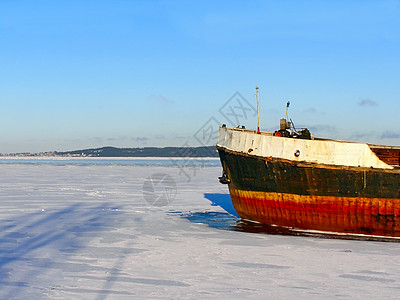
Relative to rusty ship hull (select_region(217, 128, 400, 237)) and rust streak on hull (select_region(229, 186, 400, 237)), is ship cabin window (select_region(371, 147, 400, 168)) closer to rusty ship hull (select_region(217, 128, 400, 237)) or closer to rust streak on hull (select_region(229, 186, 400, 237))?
rusty ship hull (select_region(217, 128, 400, 237))

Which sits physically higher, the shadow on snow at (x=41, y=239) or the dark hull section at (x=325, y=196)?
the dark hull section at (x=325, y=196)

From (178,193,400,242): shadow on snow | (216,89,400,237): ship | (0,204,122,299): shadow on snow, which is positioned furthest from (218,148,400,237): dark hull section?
(0,204,122,299): shadow on snow

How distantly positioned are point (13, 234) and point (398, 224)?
8053 millimetres

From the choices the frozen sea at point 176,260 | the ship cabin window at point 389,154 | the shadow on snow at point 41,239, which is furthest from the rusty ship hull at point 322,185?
the shadow on snow at point 41,239

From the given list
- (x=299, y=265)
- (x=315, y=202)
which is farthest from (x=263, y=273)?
(x=315, y=202)

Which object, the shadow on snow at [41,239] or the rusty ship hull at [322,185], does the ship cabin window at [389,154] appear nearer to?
the rusty ship hull at [322,185]

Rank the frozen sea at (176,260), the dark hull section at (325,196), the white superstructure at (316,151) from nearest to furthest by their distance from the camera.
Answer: the frozen sea at (176,260) → the dark hull section at (325,196) → the white superstructure at (316,151)

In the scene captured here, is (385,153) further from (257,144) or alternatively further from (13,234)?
(13,234)

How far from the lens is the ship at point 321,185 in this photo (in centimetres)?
970

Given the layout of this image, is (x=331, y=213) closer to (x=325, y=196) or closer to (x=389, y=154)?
(x=325, y=196)

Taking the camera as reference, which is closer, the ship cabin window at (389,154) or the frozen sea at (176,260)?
the frozen sea at (176,260)

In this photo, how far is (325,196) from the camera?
33.0ft

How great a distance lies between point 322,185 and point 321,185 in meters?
0.02

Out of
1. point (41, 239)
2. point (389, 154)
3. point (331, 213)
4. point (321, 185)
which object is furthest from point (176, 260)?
point (389, 154)
